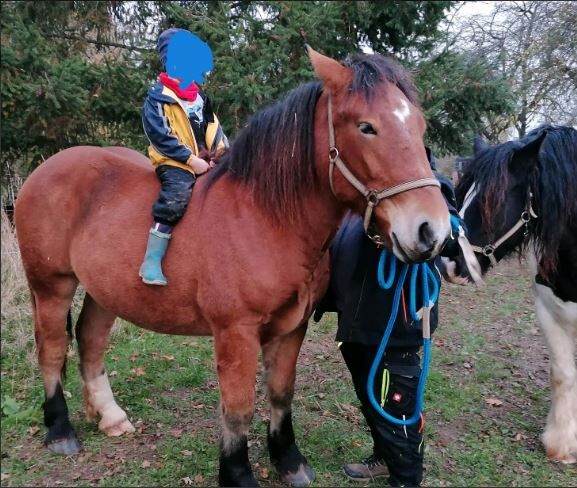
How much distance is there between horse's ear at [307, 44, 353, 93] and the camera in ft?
6.62

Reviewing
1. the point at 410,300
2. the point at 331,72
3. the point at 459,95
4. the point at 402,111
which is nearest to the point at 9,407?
the point at 410,300

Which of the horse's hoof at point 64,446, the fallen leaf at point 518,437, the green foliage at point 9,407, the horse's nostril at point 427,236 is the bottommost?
the green foliage at point 9,407

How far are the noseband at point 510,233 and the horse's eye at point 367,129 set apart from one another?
42.3 inches

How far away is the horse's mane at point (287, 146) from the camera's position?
6.79ft

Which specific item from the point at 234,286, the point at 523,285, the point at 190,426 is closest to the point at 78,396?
the point at 190,426

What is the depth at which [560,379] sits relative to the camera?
3.07 meters

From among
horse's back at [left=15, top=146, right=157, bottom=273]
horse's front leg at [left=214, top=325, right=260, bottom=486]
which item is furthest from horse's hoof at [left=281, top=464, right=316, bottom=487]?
horse's back at [left=15, top=146, right=157, bottom=273]

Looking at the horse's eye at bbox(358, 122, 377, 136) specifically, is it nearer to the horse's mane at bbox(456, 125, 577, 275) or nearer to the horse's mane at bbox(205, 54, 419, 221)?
the horse's mane at bbox(205, 54, 419, 221)

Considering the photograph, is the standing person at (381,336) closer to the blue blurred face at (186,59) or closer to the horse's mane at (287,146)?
the horse's mane at (287,146)

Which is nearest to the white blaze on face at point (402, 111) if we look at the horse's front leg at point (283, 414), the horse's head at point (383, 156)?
the horse's head at point (383, 156)

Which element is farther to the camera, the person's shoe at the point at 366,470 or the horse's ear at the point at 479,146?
the horse's ear at the point at 479,146

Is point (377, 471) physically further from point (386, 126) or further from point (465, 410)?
point (386, 126)

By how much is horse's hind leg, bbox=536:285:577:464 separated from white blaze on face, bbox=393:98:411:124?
68.6 inches

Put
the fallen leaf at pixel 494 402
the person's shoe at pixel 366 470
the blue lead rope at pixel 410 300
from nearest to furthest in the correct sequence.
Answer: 1. the blue lead rope at pixel 410 300
2. the person's shoe at pixel 366 470
3. the fallen leaf at pixel 494 402
